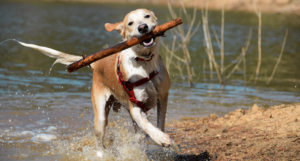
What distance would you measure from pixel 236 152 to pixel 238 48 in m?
15.5

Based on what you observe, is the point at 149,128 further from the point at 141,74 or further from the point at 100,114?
the point at 100,114

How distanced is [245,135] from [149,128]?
173cm

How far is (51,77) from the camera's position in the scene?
11609mm

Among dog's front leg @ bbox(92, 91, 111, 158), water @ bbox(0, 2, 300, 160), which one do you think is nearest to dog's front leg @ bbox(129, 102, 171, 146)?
dog's front leg @ bbox(92, 91, 111, 158)

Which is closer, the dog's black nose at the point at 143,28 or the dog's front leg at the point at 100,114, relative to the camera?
the dog's black nose at the point at 143,28

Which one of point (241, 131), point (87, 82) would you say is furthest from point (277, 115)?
point (87, 82)

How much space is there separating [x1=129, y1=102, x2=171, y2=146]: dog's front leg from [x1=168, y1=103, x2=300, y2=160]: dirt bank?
1.01m

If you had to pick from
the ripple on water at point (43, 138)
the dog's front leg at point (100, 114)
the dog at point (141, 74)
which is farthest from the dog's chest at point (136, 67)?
the ripple on water at point (43, 138)

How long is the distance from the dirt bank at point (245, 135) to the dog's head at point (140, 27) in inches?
69.3

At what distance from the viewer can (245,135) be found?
5.47 meters

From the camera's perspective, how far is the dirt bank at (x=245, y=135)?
469cm

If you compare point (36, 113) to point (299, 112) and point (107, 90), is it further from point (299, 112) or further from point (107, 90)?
point (299, 112)

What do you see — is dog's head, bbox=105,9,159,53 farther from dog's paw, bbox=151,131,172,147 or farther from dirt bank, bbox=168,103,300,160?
dirt bank, bbox=168,103,300,160

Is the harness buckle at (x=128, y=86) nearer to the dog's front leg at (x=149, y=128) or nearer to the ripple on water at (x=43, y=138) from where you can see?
the dog's front leg at (x=149, y=128)
